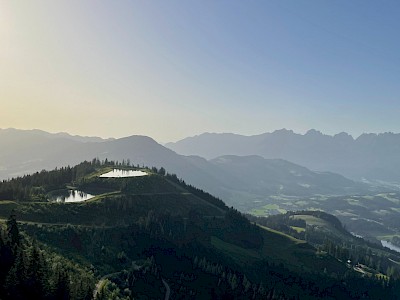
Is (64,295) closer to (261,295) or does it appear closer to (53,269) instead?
(53,269)

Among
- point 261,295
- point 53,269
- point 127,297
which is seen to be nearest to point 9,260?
point 53,269

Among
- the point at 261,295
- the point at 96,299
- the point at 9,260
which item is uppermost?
the point at 9,260

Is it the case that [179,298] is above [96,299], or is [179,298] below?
below

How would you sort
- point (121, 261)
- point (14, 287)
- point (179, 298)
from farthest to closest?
point (121, 261)
point (179, 298)
point (14, 287)

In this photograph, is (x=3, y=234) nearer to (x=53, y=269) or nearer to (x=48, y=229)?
(x=53, y=269)

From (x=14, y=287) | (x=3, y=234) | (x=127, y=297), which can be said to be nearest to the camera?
(x=14, y=287)

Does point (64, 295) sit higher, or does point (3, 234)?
point (3, 234)

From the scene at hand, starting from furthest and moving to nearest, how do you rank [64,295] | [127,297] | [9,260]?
[127,297]
[9,260]
[64,295]

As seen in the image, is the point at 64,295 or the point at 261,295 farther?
the point at 261,295

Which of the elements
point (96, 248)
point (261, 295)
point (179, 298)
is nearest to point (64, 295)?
Answer: point (179, 298)
